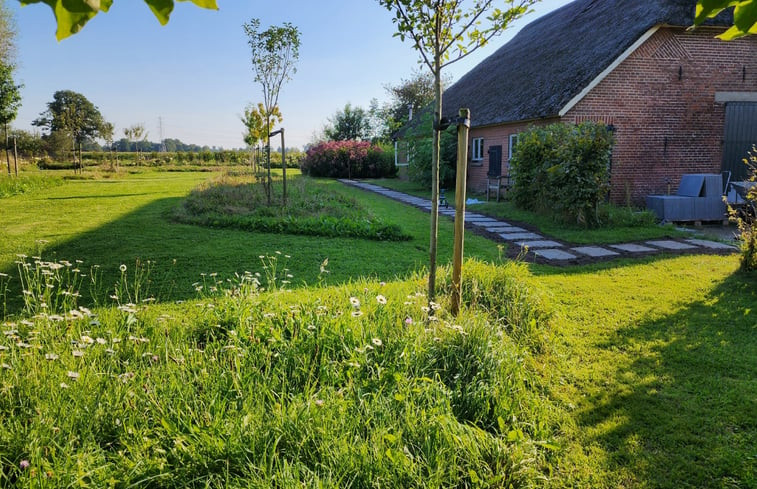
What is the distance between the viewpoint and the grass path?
8.00 feet

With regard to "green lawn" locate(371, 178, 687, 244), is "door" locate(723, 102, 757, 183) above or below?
above

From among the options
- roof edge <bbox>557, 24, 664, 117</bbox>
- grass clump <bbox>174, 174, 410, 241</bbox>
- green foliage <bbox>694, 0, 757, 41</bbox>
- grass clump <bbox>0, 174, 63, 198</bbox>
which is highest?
roof edge <bbox>557, 24, 664, 117</bbox>

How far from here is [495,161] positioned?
16.1 meters

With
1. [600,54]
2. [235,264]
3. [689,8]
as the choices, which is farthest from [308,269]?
[689,8]

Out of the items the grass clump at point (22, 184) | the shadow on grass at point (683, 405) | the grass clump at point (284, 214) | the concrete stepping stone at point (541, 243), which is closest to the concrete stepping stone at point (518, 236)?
the concrete stepping stone at point (541, 243)

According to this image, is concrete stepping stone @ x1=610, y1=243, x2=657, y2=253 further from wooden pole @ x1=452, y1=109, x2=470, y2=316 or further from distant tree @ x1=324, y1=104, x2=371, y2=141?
distant tree @ x1=324, y1=104, x2=371, y2=141

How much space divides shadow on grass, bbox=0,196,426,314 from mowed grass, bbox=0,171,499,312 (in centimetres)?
1

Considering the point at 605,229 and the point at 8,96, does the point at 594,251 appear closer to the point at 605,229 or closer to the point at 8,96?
the point at 605,229

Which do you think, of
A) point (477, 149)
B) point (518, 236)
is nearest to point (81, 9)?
point (518, 236)

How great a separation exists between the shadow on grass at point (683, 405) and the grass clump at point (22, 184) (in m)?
17.0

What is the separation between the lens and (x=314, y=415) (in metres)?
2.22

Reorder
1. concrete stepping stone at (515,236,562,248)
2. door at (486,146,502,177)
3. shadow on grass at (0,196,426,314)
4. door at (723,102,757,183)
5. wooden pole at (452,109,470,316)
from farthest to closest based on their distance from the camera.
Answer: door at (486,146,502,177)
door at (723,102,757,183)
concrete stepping stone at (515,236,562,248)
shadow on grass at (0,196,426,314)
wooden pole at (452,109,470,316)

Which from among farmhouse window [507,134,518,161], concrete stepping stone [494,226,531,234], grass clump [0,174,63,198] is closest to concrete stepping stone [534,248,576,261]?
concrete stepping stone [494,226,531,234]

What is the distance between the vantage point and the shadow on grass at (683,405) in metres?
2.43
